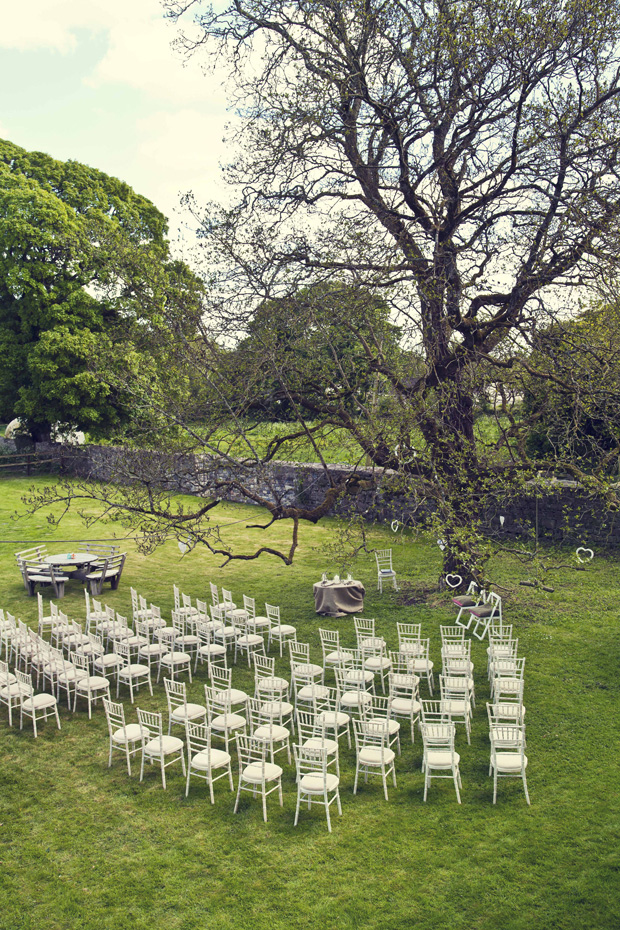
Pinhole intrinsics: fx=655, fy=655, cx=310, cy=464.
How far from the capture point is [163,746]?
28.5 feet

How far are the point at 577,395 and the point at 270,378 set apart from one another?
5601 millimetres

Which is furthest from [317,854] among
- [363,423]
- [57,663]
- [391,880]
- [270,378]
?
[270,378]

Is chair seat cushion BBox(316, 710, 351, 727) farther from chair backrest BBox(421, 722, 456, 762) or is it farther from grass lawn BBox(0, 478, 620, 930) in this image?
chair backrest BBox(421, 722, 456, 762)

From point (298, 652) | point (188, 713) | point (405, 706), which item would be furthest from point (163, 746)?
point (405, 706)

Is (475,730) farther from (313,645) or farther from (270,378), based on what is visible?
(270,378)

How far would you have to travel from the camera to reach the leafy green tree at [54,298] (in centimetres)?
2509

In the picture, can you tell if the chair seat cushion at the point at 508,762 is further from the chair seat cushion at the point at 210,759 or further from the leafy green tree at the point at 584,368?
the leafy green tree at the point at 584,368

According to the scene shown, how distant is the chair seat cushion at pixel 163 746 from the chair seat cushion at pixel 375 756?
8.00 ft

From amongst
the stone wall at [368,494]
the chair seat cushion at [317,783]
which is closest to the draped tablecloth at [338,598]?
the stone wall at [368,494]

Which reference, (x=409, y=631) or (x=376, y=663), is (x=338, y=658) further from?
(x=409, y=631)

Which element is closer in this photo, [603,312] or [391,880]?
[391,880]

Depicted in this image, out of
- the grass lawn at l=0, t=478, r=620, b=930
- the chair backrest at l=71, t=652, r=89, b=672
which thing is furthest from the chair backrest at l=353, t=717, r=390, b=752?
the chair backrest at l=71, t=652, r=89, b=672

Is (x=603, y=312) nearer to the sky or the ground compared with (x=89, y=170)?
nearer to the ground

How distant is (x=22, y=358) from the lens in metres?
25.8
